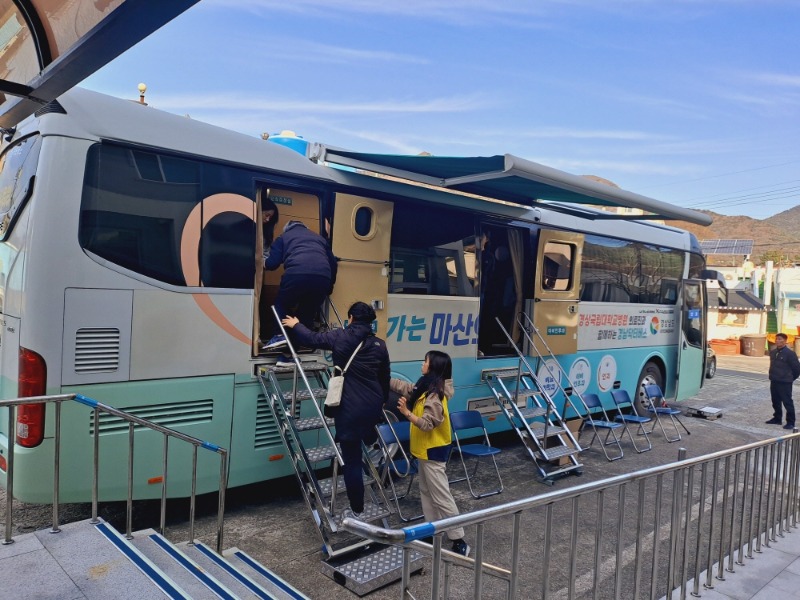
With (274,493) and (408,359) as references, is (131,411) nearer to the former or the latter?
(274,493)

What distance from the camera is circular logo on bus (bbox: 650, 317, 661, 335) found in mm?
9592

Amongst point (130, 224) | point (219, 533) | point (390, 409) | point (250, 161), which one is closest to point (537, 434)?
point (390, 409)

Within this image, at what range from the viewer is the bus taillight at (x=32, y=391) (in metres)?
3.88

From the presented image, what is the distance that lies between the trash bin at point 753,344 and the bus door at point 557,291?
62.8 ft

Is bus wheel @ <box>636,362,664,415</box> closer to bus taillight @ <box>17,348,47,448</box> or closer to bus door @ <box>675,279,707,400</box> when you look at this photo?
bus door @ <box>675,279,707,400</box>

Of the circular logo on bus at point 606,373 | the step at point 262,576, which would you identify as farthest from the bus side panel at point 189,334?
the circular logo on bus at point 606,373

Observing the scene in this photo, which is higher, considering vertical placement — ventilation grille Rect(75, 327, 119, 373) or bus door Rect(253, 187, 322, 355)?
bus door Rect(253, 187, 322, 355)

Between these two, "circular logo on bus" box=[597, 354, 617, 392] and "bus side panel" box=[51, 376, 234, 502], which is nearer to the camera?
"bus side panel" box=[51, 376, 234, 502]

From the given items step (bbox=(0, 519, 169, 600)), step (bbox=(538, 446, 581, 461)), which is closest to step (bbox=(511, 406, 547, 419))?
step (bbox=(538, 446, 581, 461))

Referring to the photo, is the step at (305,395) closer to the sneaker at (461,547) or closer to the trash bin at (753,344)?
the sneaker at (461,547)

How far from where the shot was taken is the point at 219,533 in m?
4.02

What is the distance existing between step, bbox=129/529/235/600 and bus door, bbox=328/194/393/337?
236 centimetres

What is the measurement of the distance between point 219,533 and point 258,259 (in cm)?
225

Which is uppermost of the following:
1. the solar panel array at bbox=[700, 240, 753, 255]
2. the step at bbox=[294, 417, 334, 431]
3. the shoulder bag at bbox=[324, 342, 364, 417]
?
the solar panel array at bbox=[700, 240, 753, 255]
